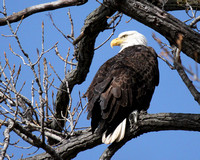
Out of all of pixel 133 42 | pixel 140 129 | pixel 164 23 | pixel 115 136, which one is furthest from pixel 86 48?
pixel 164 23

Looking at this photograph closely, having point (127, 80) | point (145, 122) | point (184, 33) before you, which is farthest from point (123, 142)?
point (184, 33)

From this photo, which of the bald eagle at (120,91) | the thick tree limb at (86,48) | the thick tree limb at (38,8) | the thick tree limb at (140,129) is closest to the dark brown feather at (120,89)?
the bald eagle at (120,91)

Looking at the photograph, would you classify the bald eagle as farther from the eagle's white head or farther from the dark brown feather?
the eagle's white head

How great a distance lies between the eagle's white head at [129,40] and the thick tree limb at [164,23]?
2347mm

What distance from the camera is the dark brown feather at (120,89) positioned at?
3.89 meters

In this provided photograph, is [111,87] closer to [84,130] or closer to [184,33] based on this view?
[84,130]

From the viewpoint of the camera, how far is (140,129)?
3.59 metres

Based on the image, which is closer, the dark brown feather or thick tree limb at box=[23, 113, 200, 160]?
thick tree limb at box=[23, 113, 200, 160]

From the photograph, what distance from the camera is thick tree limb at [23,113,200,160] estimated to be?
3229mm

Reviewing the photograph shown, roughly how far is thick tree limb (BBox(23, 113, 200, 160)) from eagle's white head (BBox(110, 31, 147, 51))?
7.22ft

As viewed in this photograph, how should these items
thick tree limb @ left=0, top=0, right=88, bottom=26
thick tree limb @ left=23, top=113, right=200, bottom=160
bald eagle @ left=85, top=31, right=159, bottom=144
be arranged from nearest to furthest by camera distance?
thick tree limb @ left=23, top=113, right=200, bottom=160 → bald eagle @ left=85, top=31, right=159, bottom=144 → thick tree limb @ left=0, top=0, right=88, bottom=26

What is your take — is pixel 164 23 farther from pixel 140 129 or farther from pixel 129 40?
pixel 129 40

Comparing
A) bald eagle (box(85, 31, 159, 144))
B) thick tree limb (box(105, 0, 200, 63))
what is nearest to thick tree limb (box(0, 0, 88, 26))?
bald eagle (box(85, 31, 159, 144))

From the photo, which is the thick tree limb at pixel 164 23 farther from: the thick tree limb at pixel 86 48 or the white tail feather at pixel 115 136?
the white tail feather at pixel 115 136
